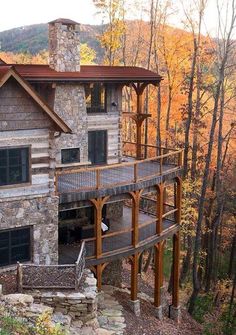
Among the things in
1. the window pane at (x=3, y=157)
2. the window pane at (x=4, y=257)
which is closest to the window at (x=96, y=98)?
the window pane at (x=3, y=157)

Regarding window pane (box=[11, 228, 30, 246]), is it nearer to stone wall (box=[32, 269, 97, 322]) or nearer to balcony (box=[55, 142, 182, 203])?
balcony (box=[55, 142, 182, 203])

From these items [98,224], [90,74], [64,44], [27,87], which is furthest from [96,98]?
[27,87]

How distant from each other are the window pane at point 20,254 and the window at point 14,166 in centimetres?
255

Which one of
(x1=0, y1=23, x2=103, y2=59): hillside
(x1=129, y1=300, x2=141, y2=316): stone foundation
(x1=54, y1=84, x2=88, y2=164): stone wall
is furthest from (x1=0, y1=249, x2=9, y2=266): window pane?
(x1=0, y1=23, x2=103, y2=59): hillside

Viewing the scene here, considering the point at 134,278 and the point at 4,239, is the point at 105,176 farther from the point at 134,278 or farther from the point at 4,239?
the point at 4,239

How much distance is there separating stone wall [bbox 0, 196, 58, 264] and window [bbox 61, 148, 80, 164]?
3988mm

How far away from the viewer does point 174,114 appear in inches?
1612

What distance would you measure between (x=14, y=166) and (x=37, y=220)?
7.24 feet

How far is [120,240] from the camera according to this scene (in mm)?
22453

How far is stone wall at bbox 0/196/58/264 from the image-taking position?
58.0 ft

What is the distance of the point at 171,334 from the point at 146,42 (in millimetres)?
24041

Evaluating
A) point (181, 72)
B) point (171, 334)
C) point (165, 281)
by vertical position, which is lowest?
point (165, 281)

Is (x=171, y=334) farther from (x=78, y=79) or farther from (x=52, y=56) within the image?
(x=52, y=56)

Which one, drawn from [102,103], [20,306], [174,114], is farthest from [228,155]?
[20,306]
